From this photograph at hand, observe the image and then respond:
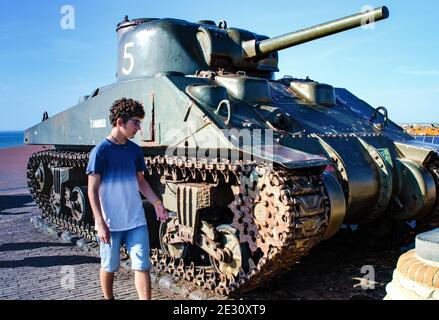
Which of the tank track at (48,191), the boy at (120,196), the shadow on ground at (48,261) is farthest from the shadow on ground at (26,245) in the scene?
the boy at (120,196)

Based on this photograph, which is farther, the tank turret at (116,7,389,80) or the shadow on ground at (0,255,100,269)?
the tank turret at (116,7,389,80)

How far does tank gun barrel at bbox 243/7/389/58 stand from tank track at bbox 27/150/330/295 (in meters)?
2.39

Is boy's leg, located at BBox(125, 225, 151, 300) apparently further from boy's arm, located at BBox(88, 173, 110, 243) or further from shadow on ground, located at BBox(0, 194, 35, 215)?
shadow on ground, located at BBox(0, 194, 35, 215)

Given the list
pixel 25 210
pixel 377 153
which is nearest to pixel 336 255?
pixel 377 153

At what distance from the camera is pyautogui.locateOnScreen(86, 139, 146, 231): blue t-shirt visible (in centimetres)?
457

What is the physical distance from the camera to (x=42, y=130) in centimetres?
1083

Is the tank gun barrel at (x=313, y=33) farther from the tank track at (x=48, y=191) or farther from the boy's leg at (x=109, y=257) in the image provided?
the boy's leg at (x=109, y=257)

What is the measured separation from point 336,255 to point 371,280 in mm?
1339

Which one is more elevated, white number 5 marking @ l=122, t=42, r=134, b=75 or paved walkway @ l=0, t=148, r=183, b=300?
white number 5 marking @ l=122, t=42, r=134, b=75

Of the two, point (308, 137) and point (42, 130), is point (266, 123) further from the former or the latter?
point (42, 130)

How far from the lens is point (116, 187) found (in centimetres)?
461

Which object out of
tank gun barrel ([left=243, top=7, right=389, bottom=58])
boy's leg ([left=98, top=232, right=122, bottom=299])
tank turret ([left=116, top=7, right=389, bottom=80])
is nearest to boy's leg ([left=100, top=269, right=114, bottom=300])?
boy's leg ([left=98, top=232, right=122, bottom=299])

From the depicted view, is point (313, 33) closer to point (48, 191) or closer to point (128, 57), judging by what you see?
point (128, 57)

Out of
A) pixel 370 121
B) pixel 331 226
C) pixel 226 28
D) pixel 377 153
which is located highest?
pixel 226 28
